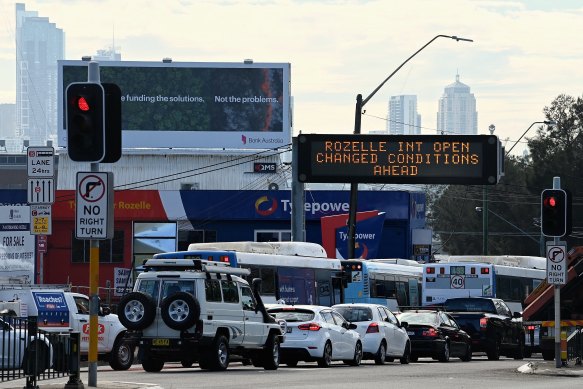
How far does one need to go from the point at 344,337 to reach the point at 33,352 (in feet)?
43.7

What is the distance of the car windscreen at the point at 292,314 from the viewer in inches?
1236

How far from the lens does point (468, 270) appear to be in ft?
162

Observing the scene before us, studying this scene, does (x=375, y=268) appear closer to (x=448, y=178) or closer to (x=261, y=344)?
(x=448, y=178)

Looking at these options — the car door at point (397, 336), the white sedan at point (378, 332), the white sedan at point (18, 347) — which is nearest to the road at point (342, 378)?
the white sedan at point (18, 347)

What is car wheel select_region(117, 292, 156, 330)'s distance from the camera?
90.4 ft

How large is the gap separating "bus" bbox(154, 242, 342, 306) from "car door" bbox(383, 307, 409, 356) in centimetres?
632

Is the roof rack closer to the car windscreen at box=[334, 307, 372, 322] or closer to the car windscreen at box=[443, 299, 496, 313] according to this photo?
the car windscreen at box=[334, 307, 372, 322]

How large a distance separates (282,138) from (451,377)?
53.5 metres

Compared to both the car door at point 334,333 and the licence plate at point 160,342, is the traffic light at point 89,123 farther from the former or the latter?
the car door at point 334,333

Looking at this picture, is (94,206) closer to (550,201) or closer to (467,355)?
(550,201)

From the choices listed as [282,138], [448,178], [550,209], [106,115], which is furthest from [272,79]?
[106,115]

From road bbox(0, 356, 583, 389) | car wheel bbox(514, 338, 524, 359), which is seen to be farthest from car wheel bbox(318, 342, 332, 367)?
car wheel bbox(514, 338, 524, 359)

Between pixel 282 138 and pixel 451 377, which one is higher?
pixel 282 138

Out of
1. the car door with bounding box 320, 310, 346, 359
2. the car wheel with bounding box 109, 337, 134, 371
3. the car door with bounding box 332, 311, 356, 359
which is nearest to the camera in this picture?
the car wheel with bounding box 109, 337, 134, 371
